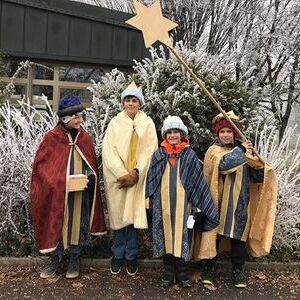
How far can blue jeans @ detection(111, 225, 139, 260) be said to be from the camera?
15.4 feet

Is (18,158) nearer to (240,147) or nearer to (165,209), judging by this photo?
(165,209)

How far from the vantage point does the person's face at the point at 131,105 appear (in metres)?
4.58

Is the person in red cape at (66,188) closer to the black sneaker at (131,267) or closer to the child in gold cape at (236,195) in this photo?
the black sneaker at (131,267)

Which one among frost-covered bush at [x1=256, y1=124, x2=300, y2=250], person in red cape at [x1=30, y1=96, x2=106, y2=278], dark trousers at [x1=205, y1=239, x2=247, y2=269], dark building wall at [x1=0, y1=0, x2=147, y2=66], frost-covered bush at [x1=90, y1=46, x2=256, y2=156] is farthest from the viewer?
dark building wall at [x1=0, y1=0, x2=147, y2=66]

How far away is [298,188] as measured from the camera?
5387 mm

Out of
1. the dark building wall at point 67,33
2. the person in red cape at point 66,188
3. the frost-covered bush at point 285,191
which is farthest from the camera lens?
the dark building wall at point 67,33

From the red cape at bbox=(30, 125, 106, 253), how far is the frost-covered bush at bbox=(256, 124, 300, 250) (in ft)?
6.92

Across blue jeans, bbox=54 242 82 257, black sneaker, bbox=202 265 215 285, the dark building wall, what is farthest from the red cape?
the dark building wall

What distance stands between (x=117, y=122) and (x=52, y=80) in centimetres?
616

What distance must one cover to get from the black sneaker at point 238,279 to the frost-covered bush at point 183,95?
1619 millimetres

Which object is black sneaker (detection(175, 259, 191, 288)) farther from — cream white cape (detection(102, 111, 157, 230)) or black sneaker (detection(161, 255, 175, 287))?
cream white cape (detection(102, 111, 157, 230))

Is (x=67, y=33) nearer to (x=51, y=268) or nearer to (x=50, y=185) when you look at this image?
(x=50, y=185)

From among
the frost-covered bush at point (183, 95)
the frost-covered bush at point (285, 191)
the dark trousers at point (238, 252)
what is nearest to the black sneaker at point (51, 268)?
the dark trousers at point (238, 252)

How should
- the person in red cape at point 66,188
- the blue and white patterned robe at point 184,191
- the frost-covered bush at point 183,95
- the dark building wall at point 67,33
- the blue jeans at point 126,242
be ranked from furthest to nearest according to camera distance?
the dark building wall at point 67,33 → the frost-covered bush at point 183,95 → the blue jeans at point 126,242 → the person in red cape at point 66,188 → the blue and white patterned robe at point 184,191
